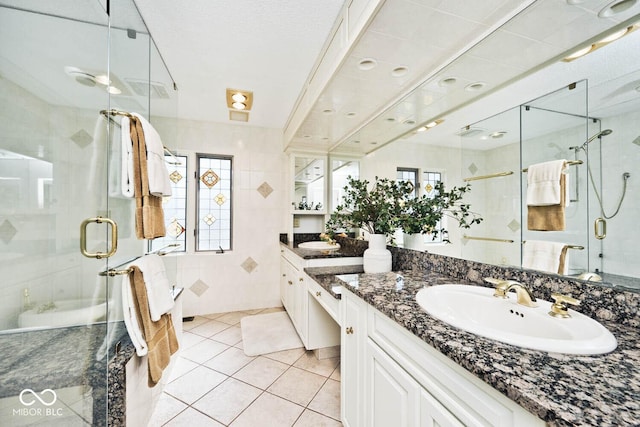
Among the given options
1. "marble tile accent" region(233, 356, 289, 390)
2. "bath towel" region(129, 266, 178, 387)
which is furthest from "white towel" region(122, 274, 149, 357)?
"marble tile accent" region(233, 356, 289, 390)

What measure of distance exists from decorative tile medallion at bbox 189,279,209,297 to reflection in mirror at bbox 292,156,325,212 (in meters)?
1.52

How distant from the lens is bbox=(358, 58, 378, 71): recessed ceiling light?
4.56ft

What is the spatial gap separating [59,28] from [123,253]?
99 centimetres

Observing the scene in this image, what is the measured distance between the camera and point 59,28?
94 centimetres

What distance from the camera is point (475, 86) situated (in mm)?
1406

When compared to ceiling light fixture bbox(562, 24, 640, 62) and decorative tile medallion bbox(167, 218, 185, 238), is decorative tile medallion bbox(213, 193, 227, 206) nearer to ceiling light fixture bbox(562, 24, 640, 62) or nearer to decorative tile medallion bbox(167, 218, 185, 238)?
decorative tile medallion bbox(167, 218, 185, 238)

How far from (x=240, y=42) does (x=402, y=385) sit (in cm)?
218

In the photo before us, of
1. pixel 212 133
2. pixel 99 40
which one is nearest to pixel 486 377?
pixel 99 40

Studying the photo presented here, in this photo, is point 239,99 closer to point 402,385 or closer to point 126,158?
point 126,158

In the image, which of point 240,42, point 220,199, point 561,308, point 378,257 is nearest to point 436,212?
point 378,257

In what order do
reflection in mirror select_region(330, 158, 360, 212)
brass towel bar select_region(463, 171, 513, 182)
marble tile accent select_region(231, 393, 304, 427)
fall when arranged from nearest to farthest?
brass towel bar select_region(463, 171, 513, 182) < marble tile accent select_region(231, 393, 304, 427) < reflection in mirror select_region(330, 158, 360, 212)

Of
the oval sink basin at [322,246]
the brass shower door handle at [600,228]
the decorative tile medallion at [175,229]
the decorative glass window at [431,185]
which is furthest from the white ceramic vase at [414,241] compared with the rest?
the decorative tile medallion at [175,229]

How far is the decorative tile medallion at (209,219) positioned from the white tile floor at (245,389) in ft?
4.54

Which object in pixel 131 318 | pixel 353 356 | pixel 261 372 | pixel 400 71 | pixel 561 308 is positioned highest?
pixel 400 71
